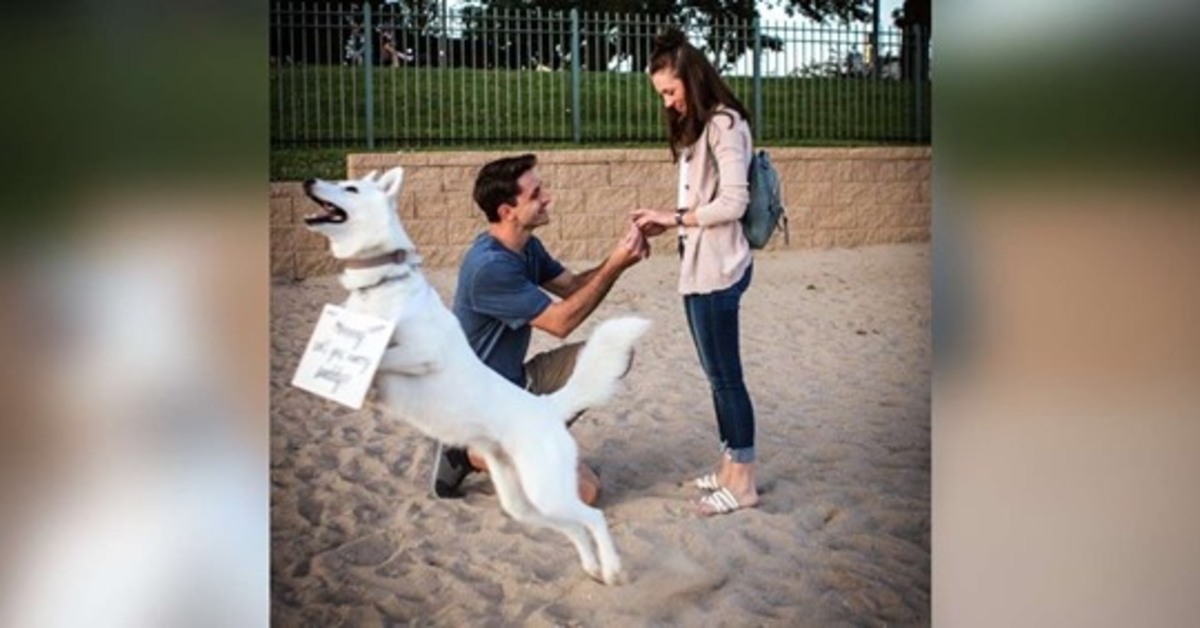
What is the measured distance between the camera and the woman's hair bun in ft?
15.9

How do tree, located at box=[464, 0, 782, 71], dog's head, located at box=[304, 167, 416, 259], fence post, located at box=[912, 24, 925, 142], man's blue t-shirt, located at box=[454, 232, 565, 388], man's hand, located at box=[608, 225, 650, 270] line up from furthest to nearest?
1. fence post, located at box=[912, 24, 925, 142]
2. tree, located at box=[464, 0, 782, 71]
3. man's hand, located at box=[608, 225, 650, 270]
4. man's blue t-shirt, located at box=[454, 232, 565, 388]
5. dog's head, located at box=[304, 167, 416, 259]

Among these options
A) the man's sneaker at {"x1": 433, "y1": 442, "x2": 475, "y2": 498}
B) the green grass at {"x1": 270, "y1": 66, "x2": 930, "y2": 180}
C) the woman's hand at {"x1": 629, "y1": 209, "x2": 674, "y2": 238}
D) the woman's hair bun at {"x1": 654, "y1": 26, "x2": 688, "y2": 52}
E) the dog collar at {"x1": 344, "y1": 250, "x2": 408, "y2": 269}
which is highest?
the woman's hair bun at {"x1": 654, "y1": 26, "x2": 688, "y2": 52}

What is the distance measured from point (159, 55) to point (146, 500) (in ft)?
3.70

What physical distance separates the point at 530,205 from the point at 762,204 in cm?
63

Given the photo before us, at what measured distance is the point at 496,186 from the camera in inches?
186

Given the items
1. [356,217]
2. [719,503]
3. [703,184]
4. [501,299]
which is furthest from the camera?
[719,503]

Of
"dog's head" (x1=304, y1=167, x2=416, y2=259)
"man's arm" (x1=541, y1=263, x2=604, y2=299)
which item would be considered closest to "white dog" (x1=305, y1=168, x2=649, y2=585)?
"dog's head" (x1=304, y1=167, x2=416, y2=259)

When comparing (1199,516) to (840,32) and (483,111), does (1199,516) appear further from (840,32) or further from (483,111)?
(483,111)

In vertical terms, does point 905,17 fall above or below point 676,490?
above

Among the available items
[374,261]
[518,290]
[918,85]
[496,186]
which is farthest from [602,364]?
[918,85]

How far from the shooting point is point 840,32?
5141 mm

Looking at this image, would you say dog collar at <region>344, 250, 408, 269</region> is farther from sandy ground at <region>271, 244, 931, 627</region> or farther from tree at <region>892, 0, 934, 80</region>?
tree at <region>892, 0, 934, 80</region>

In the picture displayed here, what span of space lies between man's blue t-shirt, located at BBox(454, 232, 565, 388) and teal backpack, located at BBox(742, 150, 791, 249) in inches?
21.4

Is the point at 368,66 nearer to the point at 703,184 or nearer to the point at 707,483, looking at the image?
the point at 703,184
